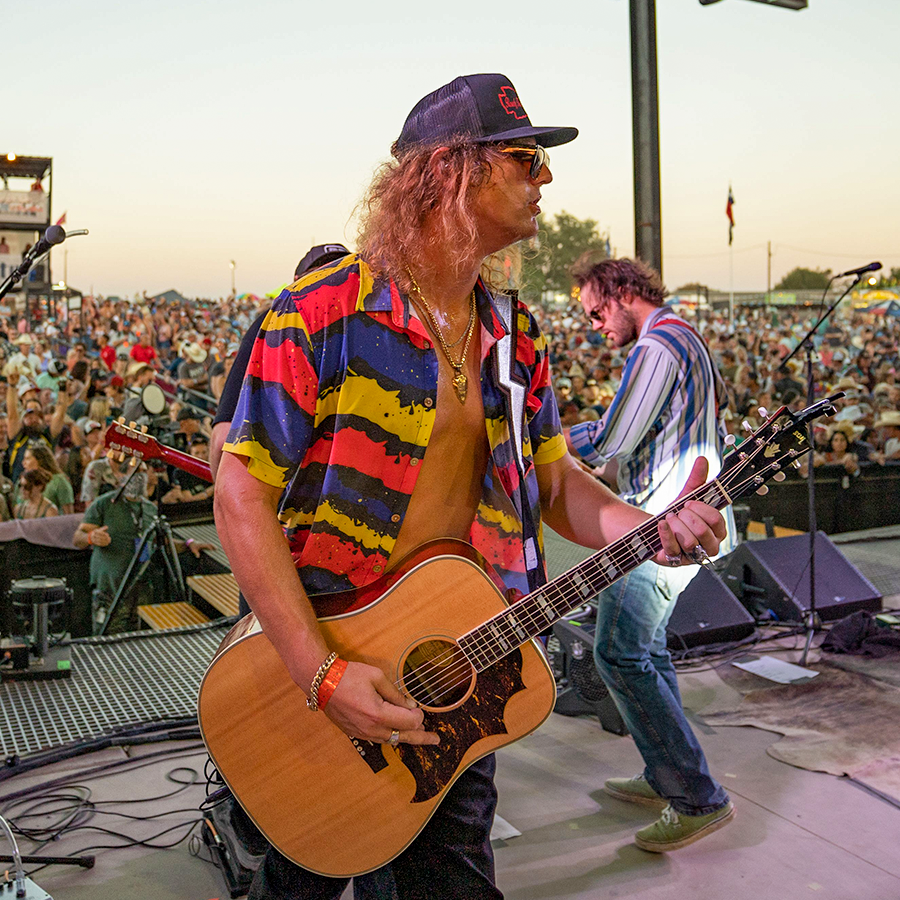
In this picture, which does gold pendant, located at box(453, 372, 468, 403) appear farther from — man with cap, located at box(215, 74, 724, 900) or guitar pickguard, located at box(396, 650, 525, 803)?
guitar pickguard, located at box(396, 650, 525, 803)

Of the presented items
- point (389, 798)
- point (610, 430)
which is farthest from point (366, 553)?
point (610, 430)

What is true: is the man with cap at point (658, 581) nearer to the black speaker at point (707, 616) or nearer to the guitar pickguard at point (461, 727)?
the guitar pickguard at point (461, 727)

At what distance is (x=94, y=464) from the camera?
7883mm

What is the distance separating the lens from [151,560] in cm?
704

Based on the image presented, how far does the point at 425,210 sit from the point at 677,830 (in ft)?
8.32

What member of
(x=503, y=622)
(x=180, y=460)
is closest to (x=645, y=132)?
(x=180, y=460)

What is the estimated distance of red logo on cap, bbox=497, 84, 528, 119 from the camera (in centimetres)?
189

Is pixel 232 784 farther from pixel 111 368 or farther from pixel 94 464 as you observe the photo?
pixel 111 368

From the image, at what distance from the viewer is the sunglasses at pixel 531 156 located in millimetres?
1876

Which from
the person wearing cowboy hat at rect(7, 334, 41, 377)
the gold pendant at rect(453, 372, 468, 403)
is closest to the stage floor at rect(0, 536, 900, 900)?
the gold pendant at rect(453, 372, 468, 403)

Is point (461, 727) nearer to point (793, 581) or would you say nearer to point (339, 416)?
point (339, 416)

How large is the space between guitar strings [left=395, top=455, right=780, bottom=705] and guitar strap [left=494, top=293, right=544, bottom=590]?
10 centimetres

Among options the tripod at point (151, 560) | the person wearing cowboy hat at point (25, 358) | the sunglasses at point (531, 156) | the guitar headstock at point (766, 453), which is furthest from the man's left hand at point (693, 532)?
the person wearing cowboy hat at point (25, 358)

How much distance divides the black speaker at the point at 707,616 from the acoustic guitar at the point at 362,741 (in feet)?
13.0
